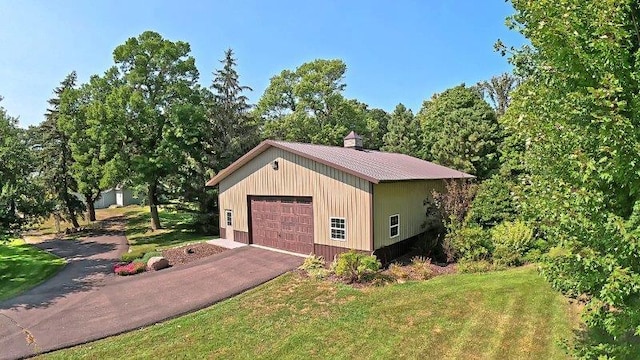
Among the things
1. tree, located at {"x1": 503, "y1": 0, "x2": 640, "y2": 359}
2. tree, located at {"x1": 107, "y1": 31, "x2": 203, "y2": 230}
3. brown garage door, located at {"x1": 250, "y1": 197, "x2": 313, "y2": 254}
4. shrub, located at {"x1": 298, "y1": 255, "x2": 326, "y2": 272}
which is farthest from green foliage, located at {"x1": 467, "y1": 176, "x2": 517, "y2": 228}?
tree, located at {"x1": 107, "y1": 31, "x2": 203, "y2": 230}

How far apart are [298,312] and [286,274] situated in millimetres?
3701

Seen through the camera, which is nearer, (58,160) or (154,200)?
(154,200)

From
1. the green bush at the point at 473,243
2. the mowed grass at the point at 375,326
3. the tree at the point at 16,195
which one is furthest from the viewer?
the tree at the point at 16,195

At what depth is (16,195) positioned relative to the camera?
16641mm

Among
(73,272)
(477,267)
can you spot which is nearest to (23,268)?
(73,272)

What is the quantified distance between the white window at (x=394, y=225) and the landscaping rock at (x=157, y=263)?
10162 millimetres

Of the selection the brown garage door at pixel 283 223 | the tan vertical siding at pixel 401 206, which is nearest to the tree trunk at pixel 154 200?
the brown garage door at pixel 283 223

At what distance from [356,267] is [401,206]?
182 inches

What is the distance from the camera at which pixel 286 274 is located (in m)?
14.1

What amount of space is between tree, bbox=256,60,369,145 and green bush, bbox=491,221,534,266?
24.6 meters

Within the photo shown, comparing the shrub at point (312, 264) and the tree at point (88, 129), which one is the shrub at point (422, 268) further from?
the tree at point (88, 129)

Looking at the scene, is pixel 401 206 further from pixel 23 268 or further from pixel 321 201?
pixel 23 268

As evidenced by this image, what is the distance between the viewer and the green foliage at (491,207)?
15594mm

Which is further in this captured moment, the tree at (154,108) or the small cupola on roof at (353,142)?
the tree at (154,108)
